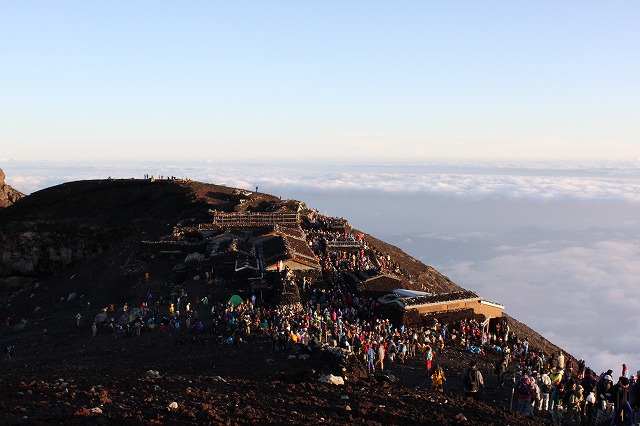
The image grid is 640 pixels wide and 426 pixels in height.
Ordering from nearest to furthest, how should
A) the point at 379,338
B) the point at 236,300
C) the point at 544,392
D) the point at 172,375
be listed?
the point at 172,375 → the point at 544,392 → the point at 379,338 → the point at 236,300

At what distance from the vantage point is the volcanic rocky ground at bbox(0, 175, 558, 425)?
1405 cm

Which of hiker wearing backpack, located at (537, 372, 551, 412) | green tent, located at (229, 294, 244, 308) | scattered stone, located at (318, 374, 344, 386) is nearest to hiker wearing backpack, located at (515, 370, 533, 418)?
hiker wearing backpack, located at (537, 372, 551, 412)

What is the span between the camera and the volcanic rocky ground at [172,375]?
46.1 feet

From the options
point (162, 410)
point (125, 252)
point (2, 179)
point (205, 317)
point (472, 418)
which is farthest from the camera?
point (2, 179)

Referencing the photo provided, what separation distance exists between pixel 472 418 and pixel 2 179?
88.8 meters

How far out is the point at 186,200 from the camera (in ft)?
203

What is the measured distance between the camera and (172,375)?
18594 mm

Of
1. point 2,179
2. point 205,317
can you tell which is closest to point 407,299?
point 205,317

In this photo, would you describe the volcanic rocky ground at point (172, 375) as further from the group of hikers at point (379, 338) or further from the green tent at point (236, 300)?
the green tent at point (236, 300)

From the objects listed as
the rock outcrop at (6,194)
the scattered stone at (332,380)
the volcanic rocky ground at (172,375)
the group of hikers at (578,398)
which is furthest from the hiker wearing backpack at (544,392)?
the rock outcrop at (6,194)

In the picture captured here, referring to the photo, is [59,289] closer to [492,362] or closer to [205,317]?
[205,317]

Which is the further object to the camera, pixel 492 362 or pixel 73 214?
pixel 73 214

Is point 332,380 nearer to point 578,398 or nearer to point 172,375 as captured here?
point 172,375

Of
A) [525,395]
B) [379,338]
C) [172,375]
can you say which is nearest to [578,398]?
[525,395]
